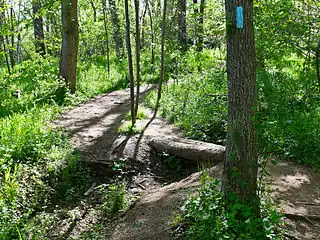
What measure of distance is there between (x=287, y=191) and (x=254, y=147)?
141 cm

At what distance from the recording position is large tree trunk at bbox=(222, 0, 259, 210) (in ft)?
11.4

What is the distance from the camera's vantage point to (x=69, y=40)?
35.3 ft

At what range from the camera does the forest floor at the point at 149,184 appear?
427 cm

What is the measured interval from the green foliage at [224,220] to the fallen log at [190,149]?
6.24 feet

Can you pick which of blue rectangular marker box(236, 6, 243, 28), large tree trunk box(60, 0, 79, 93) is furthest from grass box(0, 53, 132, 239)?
blue rectangular marker box(236, 6, 243, 28)

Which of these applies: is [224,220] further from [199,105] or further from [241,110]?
[199,105]

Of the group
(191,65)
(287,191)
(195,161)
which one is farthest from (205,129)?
(191,65)

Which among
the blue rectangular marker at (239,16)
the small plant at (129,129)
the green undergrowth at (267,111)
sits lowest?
the small plant at (129,129)

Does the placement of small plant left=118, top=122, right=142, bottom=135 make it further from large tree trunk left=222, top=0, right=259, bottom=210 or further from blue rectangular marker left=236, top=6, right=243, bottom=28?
blue rectangular marker left=236, top=6, right=243, bottom=28

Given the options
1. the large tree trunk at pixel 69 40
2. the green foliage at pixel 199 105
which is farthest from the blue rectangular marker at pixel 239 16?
the large tree trunk at pixel 69 40

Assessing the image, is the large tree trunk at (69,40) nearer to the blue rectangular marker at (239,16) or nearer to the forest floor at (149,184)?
the forest floor at (149,184)

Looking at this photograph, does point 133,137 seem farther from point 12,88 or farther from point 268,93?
point 12,88

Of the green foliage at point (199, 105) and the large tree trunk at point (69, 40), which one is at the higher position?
the large tree trunk at point (69, 40)

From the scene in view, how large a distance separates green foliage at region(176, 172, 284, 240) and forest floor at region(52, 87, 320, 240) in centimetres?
30
